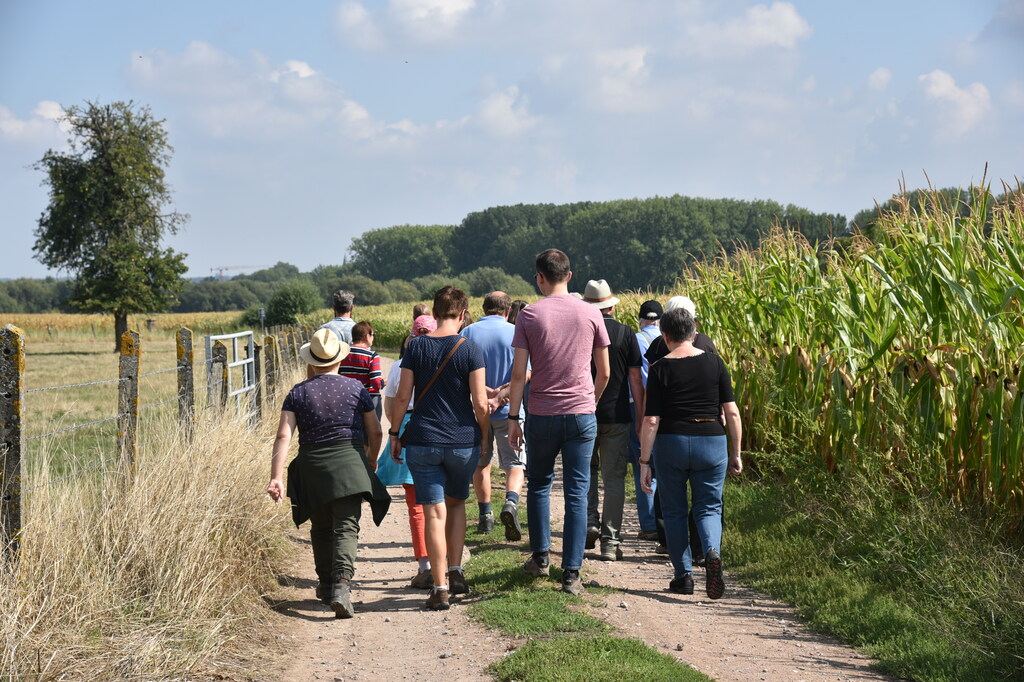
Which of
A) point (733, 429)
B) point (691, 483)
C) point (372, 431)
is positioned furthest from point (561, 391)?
point (372, 431)

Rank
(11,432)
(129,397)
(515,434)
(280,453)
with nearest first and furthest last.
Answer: (11,432)
(280,453)
(515,434)
(129,397)

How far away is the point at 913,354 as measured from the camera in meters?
6.83

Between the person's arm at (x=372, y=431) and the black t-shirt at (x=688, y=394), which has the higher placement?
the black t-shirt at (x=688, y=394)

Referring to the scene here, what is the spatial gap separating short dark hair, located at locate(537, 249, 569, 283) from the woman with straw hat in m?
1.39

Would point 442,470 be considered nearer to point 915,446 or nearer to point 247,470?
point 247,470

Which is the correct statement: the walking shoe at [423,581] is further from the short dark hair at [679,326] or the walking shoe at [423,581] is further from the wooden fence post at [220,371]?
the wooden fence post at [220,371]

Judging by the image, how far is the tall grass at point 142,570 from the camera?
4.29 m

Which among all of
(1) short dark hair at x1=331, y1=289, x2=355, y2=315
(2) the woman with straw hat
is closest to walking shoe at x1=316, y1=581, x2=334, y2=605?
(2) the woman with straw hat

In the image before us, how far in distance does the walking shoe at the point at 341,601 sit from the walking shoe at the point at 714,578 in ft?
7.41

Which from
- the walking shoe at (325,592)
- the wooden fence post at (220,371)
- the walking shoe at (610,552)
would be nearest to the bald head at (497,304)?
the walking shoe at (610,552)

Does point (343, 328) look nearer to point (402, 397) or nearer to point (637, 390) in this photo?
point (402, 397)

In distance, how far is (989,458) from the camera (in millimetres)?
6125

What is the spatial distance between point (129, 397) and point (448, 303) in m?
2.43

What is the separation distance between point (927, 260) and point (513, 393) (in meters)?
3.22
